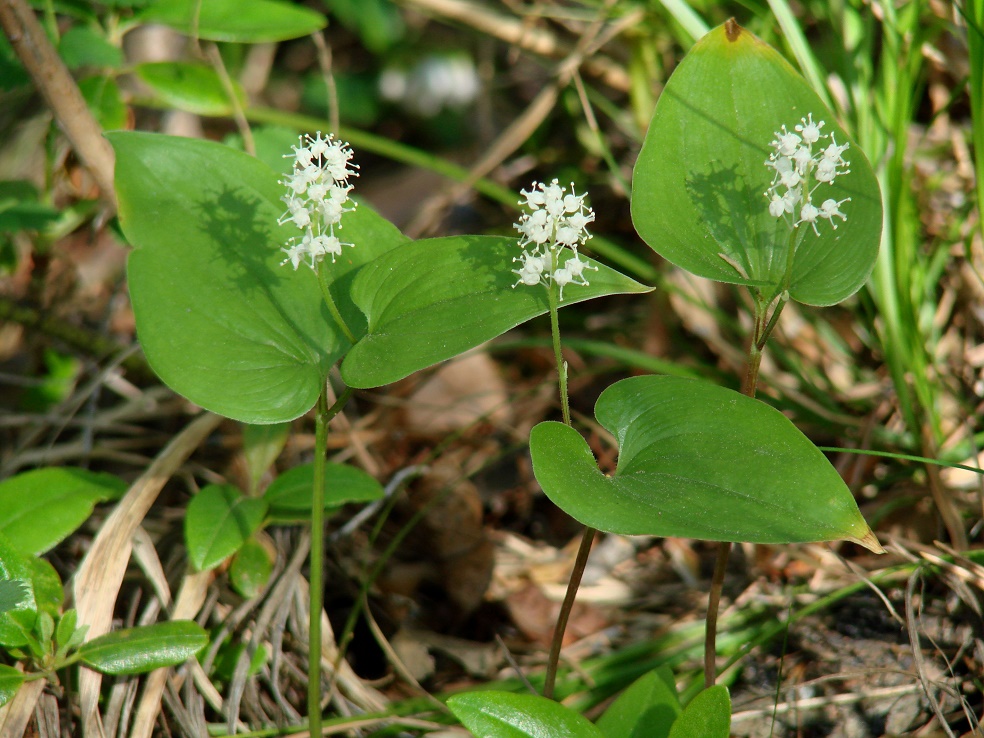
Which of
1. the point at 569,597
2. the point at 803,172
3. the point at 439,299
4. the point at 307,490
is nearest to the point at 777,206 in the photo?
the point at 803,172

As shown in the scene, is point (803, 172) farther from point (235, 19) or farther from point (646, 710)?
point (235, 19)

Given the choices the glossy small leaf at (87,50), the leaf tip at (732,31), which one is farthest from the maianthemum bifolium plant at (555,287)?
the glossy small leaf at (87,50)

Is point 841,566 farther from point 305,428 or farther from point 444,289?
point 305,428

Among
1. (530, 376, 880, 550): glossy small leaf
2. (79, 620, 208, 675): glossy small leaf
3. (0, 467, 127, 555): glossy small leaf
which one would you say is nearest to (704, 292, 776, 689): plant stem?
(530, 376, 880, 550): glossy small leaf

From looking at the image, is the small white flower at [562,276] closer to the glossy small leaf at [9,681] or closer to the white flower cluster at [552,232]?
the white flower cluster at [552,232]

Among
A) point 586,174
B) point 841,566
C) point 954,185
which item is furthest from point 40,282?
point 954,185

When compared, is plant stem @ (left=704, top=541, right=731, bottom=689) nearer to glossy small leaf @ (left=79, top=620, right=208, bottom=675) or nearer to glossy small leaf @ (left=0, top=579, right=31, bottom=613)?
glossy small leaf @ (left=79, top=620, right=208, bottom=675)
